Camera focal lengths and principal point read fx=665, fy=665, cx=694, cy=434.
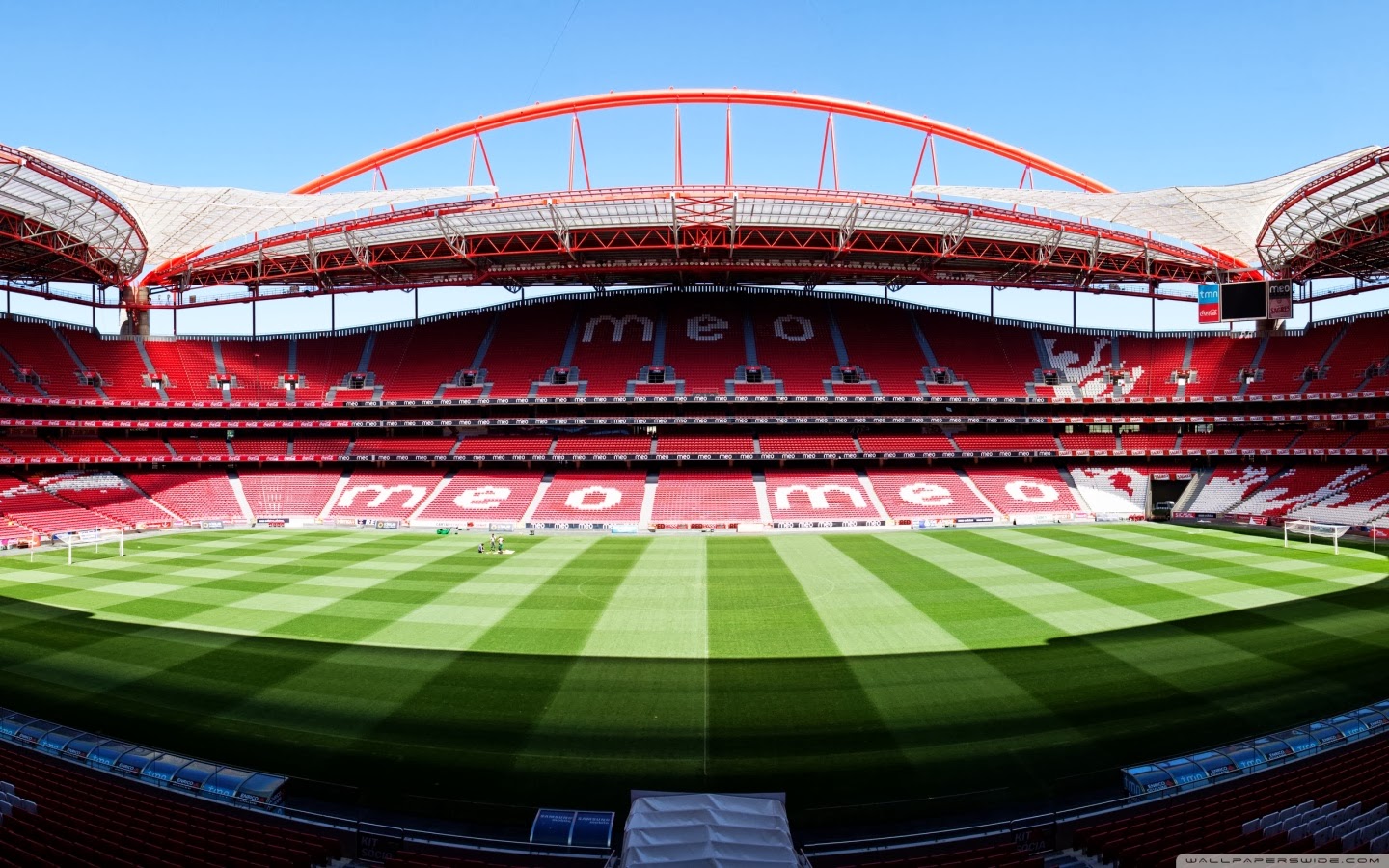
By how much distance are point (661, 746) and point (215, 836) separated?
21.2ft

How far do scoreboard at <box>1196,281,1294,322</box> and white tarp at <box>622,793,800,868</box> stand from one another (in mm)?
36358

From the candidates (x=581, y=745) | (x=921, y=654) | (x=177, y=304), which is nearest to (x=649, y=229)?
(x=921, y=654)

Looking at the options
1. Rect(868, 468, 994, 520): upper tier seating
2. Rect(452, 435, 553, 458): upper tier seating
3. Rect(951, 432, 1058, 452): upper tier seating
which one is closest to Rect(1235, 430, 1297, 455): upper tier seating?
Rect(951, 432, 1058, 452): upper tier seating

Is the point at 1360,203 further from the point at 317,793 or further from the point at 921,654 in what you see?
the point at 317,793

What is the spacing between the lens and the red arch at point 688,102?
39.2 m

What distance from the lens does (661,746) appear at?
11.8m

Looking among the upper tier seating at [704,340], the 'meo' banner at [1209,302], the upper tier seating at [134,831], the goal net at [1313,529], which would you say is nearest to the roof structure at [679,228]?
the 'meo' banner at [1209,302]

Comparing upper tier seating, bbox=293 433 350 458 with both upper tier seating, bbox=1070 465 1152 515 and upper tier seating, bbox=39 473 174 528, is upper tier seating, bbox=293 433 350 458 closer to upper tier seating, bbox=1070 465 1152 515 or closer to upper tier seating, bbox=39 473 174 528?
upper tier seating, bbox=39 473 174 528

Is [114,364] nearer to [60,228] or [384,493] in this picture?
[60,228]

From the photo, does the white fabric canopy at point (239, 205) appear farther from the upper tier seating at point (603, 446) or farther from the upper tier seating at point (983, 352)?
the upper tier seating at point (983, 352)

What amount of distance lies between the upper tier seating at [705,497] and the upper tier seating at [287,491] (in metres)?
21.4

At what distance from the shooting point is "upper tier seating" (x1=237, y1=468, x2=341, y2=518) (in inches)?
1626

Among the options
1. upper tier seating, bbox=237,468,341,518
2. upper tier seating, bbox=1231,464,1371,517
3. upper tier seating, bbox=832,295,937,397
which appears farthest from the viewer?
upper tier seating, bbox=832,295,937,397

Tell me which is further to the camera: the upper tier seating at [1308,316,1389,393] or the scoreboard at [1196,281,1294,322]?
the upper tier seating at [1308,316,1389,393]
